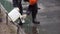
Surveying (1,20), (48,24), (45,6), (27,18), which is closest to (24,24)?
(27,18)

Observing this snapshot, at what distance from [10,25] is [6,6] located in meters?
1.14

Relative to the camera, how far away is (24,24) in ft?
36.6

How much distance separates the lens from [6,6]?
1131cm

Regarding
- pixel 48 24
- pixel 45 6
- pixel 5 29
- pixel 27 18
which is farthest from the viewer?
pixel 45 6

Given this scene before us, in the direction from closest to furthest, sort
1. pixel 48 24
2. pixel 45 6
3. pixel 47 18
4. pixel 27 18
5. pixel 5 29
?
pixel 5 29 → pixel 27 18 → pixel 48 24 → pixel 47 18 → pixel 45 6

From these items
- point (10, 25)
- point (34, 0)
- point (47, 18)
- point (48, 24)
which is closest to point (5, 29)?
point (10, 25)

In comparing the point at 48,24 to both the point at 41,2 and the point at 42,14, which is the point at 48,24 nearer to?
the point at 42,14

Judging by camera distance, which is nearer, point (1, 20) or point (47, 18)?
point (1, 20)

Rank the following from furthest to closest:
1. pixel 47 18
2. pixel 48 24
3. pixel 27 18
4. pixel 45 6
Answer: pixel 45 6 < pixel 47 18 < pixel 48 24 < pixel 27 18

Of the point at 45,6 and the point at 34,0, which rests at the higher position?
the point at 34,0

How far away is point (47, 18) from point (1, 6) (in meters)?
3.04

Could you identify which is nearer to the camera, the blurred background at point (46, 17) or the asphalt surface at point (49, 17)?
the blurred background at point (46, 17)

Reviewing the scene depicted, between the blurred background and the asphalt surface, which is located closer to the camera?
the blurred background

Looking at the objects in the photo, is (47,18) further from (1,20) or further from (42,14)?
(1,20)
